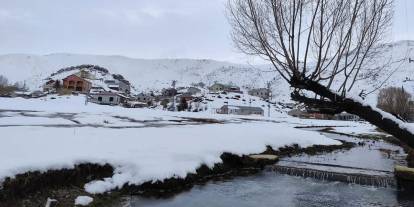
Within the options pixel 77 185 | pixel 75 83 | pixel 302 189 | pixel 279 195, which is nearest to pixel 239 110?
pixel 75 83

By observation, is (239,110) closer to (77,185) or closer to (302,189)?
(302,189)

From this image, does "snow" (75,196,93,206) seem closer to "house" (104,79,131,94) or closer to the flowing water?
the flowing water

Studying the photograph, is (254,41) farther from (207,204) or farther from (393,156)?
(393,156)

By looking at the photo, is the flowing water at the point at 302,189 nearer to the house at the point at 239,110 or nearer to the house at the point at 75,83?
the house at the point at 239,110

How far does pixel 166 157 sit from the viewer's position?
52.5 feet

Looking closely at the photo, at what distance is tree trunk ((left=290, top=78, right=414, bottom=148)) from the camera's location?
745cm

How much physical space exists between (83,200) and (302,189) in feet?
26.4

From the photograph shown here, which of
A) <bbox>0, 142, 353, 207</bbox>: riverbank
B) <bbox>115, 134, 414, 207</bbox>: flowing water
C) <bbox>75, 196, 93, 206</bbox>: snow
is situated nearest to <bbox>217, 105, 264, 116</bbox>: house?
<bbox>115, 134, 414, 207</bbox>: flowing water

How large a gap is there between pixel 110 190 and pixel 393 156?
2097 centimetres

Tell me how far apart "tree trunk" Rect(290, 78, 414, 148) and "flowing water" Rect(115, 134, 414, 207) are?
5.38 m

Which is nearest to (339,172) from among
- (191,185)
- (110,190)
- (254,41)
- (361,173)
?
(361,173)

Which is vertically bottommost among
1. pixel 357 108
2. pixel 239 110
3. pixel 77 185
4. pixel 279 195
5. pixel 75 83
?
pixel 279 195

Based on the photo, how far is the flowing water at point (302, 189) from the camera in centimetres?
1323

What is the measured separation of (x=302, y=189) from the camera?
1555 centimetres
